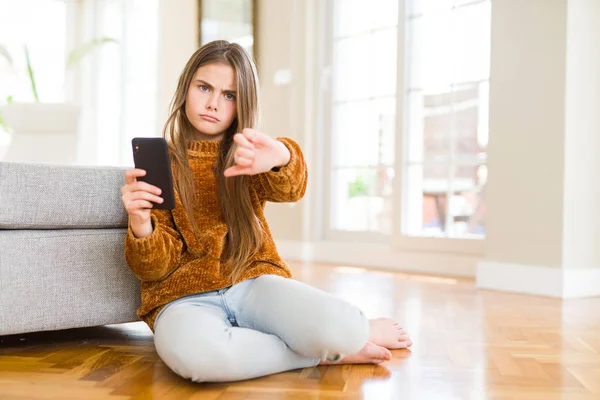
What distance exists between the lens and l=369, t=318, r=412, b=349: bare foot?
1.64 m

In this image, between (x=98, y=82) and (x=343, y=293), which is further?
(x=98, y=82)

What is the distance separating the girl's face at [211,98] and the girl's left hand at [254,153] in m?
0.21

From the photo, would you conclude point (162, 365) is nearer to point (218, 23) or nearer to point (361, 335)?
point (361, 335)

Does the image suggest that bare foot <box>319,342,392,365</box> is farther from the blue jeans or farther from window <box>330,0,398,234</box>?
window <box>330,0,398,234</box>

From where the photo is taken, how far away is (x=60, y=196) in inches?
63.8

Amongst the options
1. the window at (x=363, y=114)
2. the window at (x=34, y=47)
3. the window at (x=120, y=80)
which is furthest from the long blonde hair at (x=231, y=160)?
the window at (x=34, y=47)

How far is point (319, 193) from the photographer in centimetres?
449

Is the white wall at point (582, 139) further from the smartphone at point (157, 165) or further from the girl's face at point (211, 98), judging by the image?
the smartphone at point (157, 165)

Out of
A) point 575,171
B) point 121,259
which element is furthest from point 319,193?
point 121,259

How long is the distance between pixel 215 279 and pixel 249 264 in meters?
0.08

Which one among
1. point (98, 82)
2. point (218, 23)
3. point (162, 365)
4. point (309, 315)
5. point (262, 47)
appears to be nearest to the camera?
point (309, 315)

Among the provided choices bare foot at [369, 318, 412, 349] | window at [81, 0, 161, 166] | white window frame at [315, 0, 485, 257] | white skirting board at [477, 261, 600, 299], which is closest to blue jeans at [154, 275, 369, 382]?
bare foot at [369, 318, 412, 349]

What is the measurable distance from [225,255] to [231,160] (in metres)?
0.19

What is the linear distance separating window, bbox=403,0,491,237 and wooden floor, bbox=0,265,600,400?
1398 mm
